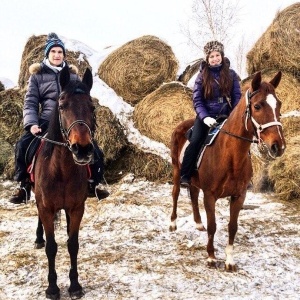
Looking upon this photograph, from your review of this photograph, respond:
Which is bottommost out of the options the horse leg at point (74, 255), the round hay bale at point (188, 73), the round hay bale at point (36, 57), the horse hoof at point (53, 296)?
the horse hoof at point (53, 296)

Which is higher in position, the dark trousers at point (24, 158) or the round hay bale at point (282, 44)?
the round hay bale at point (282, 44)

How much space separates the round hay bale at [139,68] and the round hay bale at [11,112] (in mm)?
2067

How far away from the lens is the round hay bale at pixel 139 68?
8633 millimetres

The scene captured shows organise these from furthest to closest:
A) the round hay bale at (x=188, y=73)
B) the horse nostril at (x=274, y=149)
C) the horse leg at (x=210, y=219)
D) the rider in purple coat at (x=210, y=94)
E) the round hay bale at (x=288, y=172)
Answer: the round hay bale at (x=188, y=73) < the round hay bale at (x=288, y=172) < the rider in purple coat at (x=210, y=94) < the horse leg at (x=210, y=219) < the horse nostril at (x=274, y=149)

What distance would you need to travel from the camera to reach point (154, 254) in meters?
4.90

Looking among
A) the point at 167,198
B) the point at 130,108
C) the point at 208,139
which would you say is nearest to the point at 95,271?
the point at 208,139

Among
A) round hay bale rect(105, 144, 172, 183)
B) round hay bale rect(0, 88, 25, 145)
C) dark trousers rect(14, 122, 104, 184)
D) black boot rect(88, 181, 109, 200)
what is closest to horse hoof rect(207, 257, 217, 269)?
black boot rect(88, 181, 109, 200)

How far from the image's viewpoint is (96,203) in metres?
7.18

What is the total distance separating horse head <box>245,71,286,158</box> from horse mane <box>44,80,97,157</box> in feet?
5.05

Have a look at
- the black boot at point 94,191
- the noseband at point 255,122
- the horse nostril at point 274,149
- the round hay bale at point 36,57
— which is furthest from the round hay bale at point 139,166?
the horse nostril at point 274,149

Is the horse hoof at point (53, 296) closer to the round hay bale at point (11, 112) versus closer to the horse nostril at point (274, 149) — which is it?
the horse nostril at point (274, 149)

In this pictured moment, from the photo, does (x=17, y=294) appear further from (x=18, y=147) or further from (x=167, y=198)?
(x=167, y=198)

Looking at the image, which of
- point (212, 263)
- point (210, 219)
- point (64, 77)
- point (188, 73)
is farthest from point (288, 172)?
point (64, 77)

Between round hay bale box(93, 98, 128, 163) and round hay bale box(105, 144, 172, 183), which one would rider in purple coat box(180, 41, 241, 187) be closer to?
round hay bale box(105, 144, 172, 183)
